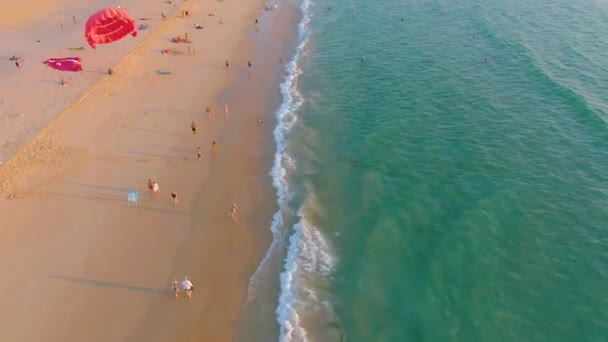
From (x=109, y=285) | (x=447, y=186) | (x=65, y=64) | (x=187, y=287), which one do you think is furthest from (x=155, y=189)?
(x=65, y=64)

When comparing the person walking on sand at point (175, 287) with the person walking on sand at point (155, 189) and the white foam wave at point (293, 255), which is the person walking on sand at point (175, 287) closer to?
the white foam wave at point (293, 255)

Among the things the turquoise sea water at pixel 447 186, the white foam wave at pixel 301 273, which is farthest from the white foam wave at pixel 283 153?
the white foam wave at pixel 301 273

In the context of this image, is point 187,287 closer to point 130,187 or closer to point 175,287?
point 175,287

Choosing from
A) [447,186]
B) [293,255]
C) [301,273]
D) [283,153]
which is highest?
[447,186]

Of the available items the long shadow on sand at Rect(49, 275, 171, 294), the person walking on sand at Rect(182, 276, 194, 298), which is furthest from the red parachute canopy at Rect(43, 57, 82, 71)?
the person walking on sand at Rect(182, 276, 194, 298)

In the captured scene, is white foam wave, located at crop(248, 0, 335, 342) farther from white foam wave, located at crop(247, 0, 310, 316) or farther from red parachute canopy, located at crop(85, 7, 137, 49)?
red parachute canopy, located at crop(85, 7, 137, 49)

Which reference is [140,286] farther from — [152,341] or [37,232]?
[37,232]
